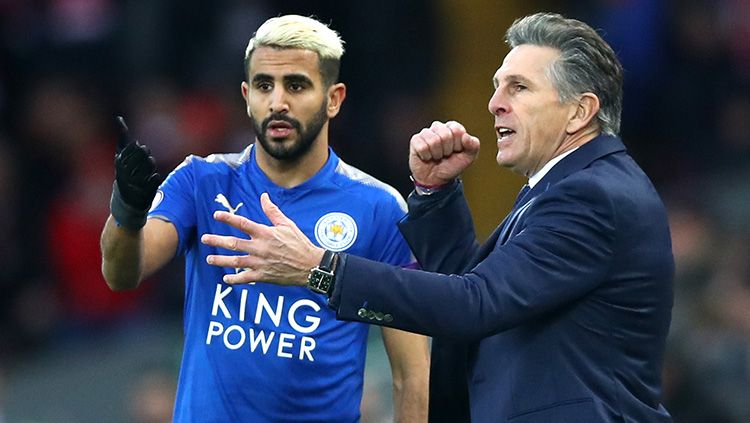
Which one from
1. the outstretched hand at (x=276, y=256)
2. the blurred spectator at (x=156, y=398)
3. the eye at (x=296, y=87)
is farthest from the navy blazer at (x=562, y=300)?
the blurred spectator at (x=156, y=398)

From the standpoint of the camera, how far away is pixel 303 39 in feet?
16.2

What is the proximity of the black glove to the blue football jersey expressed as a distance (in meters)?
0.34

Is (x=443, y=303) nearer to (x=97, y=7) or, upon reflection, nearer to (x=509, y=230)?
(x=509, y=230)

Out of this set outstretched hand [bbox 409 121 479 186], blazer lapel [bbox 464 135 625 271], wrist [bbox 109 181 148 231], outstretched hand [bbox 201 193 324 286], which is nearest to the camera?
outstretched hand [bbox 201 193 324 286]

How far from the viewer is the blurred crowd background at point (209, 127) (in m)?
Result: 9.52

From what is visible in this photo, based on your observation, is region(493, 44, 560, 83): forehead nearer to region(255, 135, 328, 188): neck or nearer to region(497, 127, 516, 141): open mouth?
region(497, 127, 516, 141): open mouth

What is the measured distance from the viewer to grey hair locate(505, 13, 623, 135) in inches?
166

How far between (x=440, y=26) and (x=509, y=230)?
291 inches

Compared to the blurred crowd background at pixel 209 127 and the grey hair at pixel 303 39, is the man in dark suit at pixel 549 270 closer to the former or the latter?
the grey hair at pixel 303 39

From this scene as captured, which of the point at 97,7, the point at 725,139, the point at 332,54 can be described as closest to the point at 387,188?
the point at 332,54

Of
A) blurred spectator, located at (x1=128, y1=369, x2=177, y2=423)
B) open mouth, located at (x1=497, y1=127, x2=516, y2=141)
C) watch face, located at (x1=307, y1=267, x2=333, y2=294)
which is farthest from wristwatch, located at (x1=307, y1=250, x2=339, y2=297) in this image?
blurred spectator, located at (x1=128, y1=369, x2=177, y2=423)

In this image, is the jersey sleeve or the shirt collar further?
the jersey sleeve

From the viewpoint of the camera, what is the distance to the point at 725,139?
982 centimetres

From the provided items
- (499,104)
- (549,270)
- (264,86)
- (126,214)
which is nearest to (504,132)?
(499,104)
